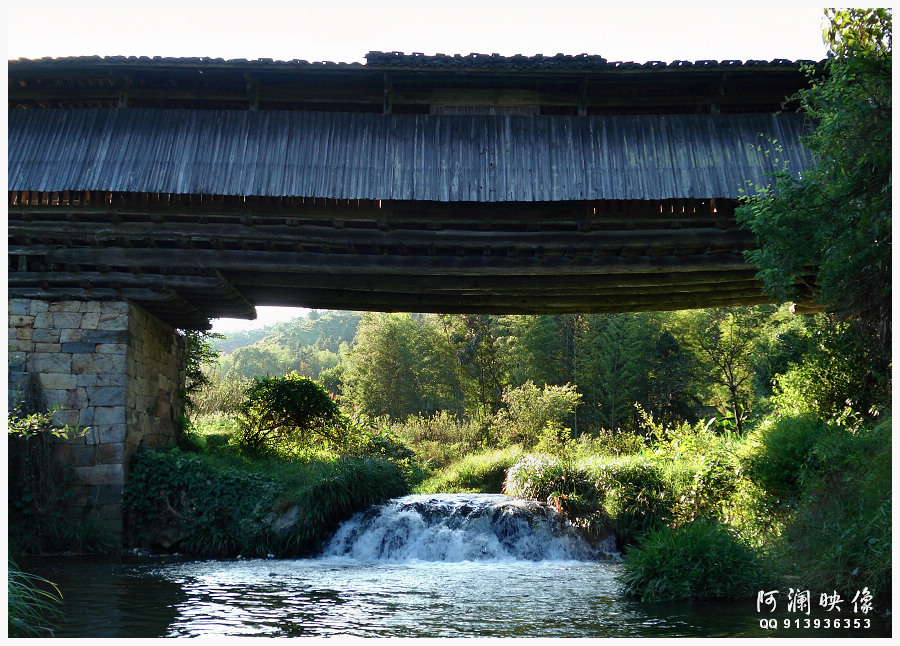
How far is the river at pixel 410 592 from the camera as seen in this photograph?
173 inches

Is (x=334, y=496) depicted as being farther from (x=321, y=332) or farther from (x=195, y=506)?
(x=321, y=332)

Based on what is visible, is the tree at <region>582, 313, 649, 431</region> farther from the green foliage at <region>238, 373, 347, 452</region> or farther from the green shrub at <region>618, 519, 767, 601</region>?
the green shrub at <region>618, 519, 767, 601</region>

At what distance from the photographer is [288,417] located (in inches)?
513

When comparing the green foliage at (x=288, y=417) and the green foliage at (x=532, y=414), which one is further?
the green foliage at (x=532, y=414)

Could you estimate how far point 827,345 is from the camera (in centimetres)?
835

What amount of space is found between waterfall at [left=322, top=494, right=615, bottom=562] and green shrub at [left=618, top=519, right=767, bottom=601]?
10.1 feet

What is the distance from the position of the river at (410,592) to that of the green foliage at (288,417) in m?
3.97

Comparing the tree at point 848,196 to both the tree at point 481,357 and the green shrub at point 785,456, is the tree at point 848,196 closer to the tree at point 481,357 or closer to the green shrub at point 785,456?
the green shrub at point 785,456

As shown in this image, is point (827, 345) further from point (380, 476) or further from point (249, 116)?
point (249, 116)

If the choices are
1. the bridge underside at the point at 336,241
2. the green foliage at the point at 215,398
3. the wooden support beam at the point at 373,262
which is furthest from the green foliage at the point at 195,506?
the green foliage at the point at 215,398

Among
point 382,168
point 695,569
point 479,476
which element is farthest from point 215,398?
point 695,569

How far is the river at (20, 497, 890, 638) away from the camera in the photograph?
441 centimetres

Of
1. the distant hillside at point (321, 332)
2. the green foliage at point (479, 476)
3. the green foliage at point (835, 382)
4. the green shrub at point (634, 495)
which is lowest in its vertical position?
the green shrub at point (634, 495)

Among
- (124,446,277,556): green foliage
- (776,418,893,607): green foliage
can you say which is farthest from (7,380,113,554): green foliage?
(776,418,893,607): green foliage
